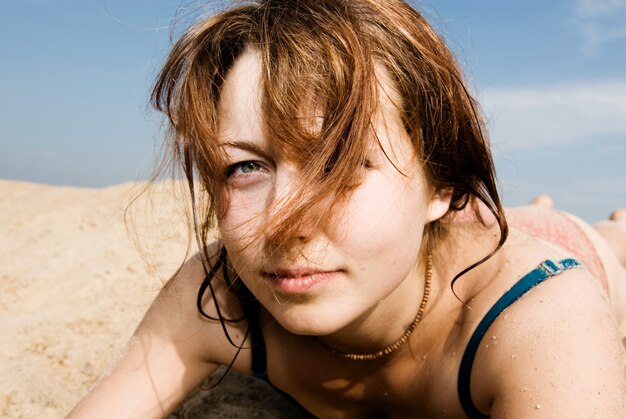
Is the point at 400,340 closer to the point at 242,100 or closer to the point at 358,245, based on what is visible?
the point at 358,245

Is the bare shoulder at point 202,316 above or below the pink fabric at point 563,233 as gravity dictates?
above

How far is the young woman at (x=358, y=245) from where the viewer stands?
152cm

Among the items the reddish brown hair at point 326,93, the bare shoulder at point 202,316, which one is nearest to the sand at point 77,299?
the bare shoulder at point 202,316

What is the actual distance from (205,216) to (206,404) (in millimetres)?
1013

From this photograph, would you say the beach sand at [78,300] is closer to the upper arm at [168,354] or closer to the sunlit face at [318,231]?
the upper arm at [168,354]

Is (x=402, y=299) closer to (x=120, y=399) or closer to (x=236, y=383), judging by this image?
(x=120, y=399)

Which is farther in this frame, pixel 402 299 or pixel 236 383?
pixel 236 383

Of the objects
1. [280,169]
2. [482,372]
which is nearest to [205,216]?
[280,169]

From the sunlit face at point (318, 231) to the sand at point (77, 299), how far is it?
0.89 metres

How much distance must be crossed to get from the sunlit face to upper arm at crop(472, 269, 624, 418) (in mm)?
339

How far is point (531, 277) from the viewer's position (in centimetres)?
184

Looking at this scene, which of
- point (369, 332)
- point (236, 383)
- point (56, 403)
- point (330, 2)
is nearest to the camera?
point (330, 2)

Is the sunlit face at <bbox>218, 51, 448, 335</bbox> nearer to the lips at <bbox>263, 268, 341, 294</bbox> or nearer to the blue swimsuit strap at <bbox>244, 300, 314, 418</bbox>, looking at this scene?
the lips at <bbox>263, 268, 341, 294</bbox>

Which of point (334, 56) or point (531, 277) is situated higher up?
point (334, 56)
